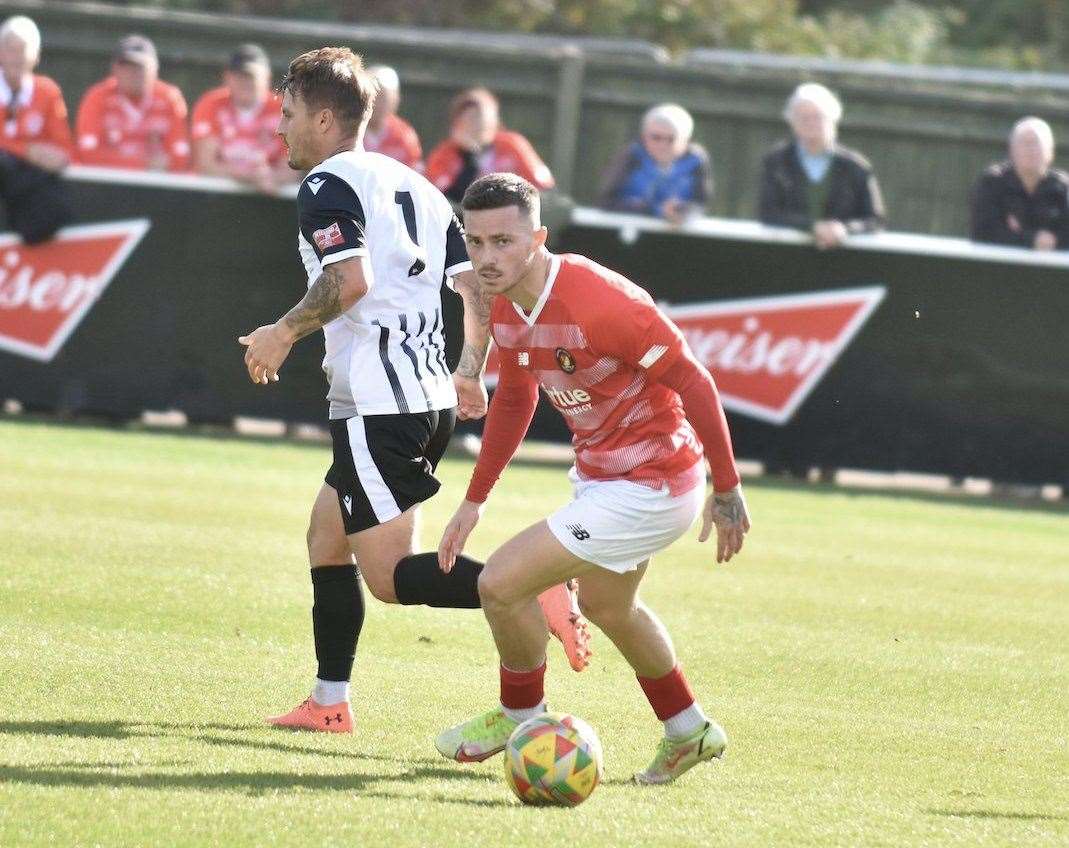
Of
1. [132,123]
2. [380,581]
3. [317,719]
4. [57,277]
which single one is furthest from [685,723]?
[132,123]

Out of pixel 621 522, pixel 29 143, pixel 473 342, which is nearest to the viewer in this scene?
pixel 621 522

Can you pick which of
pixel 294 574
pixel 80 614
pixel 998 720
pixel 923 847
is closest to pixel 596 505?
pixel 923 847

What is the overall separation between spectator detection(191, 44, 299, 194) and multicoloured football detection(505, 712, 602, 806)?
9854 millimetres

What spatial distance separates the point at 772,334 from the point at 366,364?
8.30m

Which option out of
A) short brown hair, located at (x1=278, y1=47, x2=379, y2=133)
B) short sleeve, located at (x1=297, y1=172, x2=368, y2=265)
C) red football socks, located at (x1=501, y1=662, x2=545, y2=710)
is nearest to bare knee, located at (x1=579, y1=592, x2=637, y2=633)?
red football socks, located at (x1=501, y1=662, x2=545, y2=710)

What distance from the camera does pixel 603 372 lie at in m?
6.04

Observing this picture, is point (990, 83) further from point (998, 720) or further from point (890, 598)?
point (998, 720)

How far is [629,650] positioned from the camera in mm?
6262

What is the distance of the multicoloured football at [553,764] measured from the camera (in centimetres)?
570

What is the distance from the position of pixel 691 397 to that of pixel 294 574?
4198 mm

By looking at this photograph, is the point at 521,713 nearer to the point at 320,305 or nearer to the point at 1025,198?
the point at 320,305

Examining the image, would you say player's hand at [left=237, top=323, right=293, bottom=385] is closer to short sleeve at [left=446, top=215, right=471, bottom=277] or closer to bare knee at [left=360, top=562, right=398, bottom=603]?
bare knee at [left=360, top=562, right=398, bottom=603]

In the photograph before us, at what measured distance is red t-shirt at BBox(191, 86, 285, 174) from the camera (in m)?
15.2

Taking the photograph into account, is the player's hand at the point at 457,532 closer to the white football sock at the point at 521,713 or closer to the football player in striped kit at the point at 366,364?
the football player in striped kit at the point at 366,364
